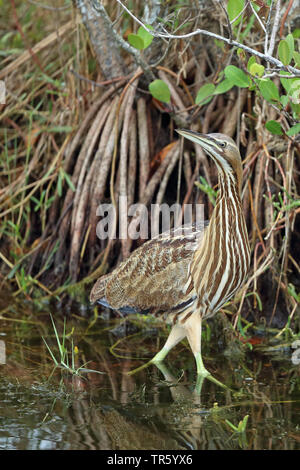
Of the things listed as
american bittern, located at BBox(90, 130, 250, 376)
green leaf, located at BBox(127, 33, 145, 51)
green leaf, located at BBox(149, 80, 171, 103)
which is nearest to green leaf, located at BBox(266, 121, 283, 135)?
american bittern, located at BBox(90, 130, 250, 376)

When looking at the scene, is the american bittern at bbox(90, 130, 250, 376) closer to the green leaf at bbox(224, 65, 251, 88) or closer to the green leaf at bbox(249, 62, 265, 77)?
the green leaf at bbox(224, 65, 251, 88)

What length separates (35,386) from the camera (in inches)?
131

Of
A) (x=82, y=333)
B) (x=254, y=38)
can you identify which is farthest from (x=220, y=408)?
(x=254, y=38)

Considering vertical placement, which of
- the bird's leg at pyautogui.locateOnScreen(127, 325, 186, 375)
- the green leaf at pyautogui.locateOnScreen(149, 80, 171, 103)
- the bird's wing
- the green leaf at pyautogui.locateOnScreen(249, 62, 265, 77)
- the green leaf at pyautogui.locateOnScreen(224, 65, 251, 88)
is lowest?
the bird's leg at pyautogui.locateOnScreen(127, 325, 186, 375)

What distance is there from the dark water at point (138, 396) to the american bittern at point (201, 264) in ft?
0.66

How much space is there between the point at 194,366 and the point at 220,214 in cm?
76

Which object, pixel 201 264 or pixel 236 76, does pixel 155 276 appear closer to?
pixel 201 264

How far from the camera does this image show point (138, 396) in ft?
10.7

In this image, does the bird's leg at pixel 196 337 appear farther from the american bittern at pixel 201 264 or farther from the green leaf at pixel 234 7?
the green leaf at pixel 234 7

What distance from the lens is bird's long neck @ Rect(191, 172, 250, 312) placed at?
11.5 feet

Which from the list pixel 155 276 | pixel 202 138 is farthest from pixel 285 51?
pixel 155 276

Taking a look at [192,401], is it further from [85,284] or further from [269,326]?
[85,284]

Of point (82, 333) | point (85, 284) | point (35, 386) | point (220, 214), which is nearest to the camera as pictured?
point (35, 386)

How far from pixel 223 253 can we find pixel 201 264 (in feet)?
0.38
